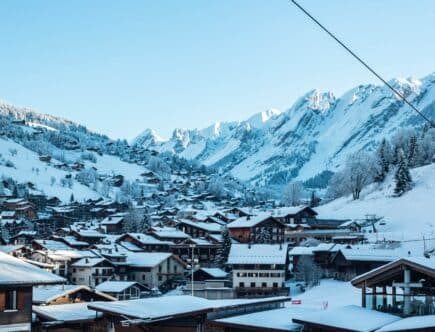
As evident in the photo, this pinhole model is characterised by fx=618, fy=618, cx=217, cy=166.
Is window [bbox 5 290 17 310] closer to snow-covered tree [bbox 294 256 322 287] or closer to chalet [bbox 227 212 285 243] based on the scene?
snow-covered tree [bbox 294 256 322 287]

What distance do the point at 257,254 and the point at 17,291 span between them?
138ft

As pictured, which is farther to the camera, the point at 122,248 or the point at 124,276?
the point at 122,248

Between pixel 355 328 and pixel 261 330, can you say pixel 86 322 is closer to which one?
pixel 261 330

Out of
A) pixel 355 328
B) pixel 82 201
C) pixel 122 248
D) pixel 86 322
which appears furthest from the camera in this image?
pixel 82 201

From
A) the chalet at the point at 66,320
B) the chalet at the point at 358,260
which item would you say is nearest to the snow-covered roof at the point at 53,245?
the chalet at the point at 358,260

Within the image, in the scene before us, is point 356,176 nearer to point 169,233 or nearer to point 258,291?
point 169,233

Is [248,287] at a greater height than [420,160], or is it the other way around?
[420,160]

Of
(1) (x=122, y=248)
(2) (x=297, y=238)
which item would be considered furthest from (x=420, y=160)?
(1) (x=122, y=248)

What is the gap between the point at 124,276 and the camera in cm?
6194

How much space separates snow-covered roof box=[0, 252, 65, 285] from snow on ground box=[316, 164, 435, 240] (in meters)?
45.6

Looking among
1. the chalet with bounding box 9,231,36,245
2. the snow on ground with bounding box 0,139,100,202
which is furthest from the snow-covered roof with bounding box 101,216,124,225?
the snow on ground with bounding box 0,139,100,202

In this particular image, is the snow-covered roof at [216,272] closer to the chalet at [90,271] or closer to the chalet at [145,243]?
the chalet at [90,271]

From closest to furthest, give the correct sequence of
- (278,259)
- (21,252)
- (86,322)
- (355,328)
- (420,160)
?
(355,328), (86,322), (278,259), (21,252), (420,160)

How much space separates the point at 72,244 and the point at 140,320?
194 ft
